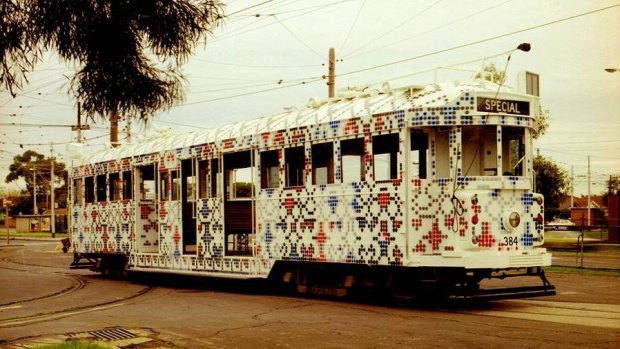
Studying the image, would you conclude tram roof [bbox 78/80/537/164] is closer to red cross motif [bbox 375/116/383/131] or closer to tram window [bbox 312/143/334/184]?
red cross motif [bbox 375/116/383/131]

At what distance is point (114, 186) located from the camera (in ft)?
78.7

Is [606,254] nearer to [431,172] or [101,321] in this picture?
[431,172]

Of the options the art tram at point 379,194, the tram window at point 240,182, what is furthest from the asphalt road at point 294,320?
the tram window at point 240,182

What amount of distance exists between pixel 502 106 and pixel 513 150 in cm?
85

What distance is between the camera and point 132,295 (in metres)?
18.5

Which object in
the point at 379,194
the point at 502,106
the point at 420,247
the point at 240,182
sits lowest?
the point at 420,247

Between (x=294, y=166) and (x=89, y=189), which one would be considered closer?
(x=294, y=166)

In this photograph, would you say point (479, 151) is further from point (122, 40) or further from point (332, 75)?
point (332, 75)

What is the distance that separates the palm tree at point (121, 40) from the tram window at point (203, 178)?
934 centimetres

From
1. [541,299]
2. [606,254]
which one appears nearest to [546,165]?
[606,254]

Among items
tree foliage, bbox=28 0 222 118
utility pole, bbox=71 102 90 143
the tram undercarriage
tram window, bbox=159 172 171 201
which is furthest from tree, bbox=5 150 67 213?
tree foliage, bbox=28 0 222 118

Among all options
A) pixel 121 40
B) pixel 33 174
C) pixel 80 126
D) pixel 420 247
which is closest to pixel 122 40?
pixel 121 40

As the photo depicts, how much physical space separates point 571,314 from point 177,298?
25.1 feet

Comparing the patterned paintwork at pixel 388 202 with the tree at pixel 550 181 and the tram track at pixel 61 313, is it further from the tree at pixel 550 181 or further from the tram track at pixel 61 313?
the tree at pixel 550 181
